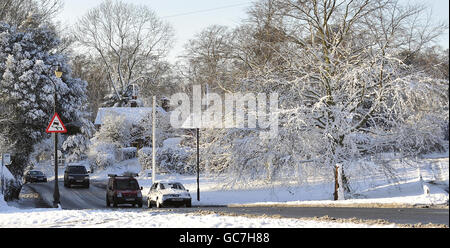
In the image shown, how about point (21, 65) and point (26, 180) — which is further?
point (26, 180)

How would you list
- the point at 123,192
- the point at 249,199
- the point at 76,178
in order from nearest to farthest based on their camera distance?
the point at 123,192 → the point at 249,199 → the point at 76,178

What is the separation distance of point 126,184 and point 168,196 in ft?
7.95

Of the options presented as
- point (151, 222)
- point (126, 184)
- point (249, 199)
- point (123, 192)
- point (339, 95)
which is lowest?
point (249, 199)

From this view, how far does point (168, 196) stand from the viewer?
27.8 m

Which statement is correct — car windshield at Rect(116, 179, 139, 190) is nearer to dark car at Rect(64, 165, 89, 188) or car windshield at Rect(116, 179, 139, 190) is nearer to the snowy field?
the snowy field

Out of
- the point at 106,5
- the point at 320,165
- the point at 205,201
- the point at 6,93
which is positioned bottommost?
the point at 205,201

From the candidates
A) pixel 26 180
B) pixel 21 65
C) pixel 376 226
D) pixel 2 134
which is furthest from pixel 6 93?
pixel 376 226

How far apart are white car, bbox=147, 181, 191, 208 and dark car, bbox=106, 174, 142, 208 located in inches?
35.3

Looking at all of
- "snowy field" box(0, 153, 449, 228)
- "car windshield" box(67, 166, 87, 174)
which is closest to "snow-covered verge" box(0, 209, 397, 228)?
"snowy field" box(0, 153, 449, 228)

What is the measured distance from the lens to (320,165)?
28109 mm

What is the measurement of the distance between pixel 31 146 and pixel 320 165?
80.4 ft

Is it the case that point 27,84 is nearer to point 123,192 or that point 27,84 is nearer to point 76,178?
point 76,178

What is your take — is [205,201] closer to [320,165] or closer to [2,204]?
[320,165]

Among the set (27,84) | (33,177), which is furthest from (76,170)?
(33,177)
